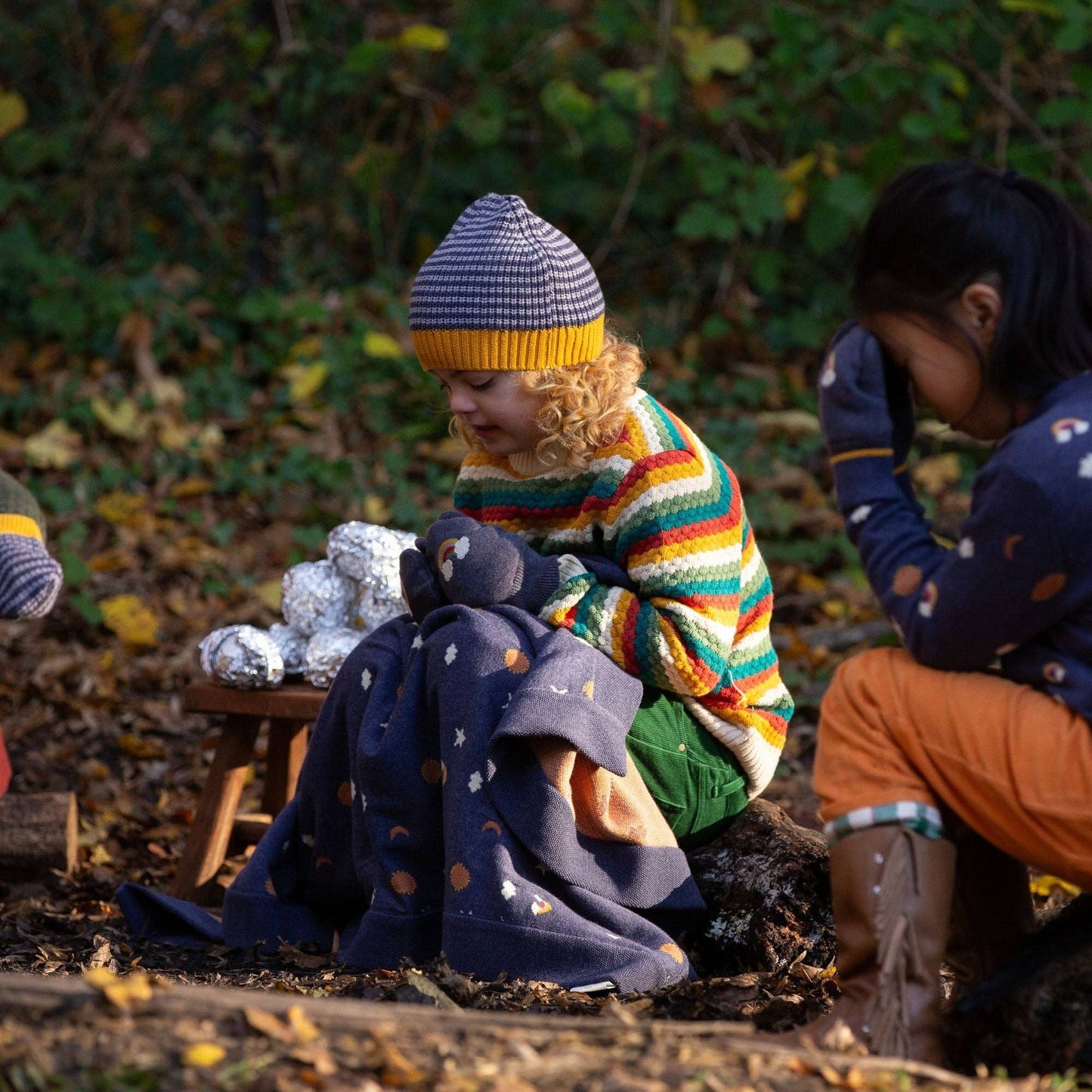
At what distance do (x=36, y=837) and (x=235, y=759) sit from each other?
55 cm

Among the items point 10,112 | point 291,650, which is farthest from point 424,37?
point 291,650

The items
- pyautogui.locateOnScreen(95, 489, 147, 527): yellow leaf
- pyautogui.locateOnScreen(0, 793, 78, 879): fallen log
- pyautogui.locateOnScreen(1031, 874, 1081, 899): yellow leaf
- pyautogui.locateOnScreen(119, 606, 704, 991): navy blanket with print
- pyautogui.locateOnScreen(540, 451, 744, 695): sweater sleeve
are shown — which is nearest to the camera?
pyautogui.locateOnScreen(119, 606, 704, 991): navy blanket with print

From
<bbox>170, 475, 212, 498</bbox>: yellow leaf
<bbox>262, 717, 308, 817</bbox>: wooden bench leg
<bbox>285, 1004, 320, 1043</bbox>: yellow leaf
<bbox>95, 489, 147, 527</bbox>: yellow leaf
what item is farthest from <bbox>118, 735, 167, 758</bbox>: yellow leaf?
<bbox>285, 1004, 320, 1043</bbox>: yellow leaf

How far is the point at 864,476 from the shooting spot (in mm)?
2127

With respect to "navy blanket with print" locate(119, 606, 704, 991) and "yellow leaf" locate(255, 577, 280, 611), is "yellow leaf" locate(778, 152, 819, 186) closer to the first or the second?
"yellow leaf" locate(255, 577, 280, 611)

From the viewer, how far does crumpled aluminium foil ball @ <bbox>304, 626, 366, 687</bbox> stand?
3312mm

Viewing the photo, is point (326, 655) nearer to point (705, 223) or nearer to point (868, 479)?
point (868, 479)

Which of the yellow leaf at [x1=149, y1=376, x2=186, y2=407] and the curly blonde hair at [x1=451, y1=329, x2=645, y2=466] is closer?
the curly blonde hair at [x1=451, y1=329, x2=645, y2=466]

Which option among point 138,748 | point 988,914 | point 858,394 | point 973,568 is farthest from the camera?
point 138,748

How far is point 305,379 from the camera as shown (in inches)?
254

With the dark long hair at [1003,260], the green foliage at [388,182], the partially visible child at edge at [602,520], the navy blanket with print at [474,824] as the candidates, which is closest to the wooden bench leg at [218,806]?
the navy blanket with print at [474,824]

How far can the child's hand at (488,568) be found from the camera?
281cm

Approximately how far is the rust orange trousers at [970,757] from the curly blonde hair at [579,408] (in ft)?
2.97

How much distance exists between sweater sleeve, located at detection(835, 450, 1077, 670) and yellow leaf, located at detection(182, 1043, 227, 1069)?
107 cm
